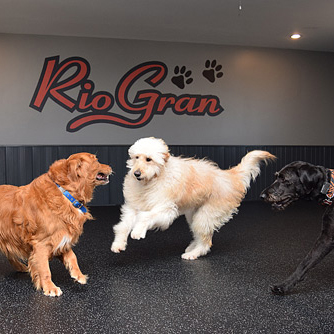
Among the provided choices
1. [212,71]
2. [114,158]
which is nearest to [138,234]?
[114,158]

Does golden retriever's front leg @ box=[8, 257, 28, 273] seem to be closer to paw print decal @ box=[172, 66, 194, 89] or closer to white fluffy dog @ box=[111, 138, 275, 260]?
white fluffy dog @ box=[111, 138, 275, 260]

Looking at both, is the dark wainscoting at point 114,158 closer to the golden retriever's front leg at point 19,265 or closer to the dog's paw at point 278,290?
the golden retriever's front leg at point 19,265

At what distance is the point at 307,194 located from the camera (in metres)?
2.42

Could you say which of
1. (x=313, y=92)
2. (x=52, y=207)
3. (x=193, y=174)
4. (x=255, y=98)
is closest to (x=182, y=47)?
(x=255, y=98)

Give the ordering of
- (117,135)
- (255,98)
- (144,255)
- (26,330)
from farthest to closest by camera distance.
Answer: (255,98) → (117,135) → (144,255) → (26,330)

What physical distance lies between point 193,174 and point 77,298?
129cm

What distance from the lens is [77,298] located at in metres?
2.45

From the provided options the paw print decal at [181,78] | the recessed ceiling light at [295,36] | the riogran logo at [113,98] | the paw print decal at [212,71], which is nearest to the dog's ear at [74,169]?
the riogran logo at [113,98]

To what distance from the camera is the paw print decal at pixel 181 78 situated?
651cm

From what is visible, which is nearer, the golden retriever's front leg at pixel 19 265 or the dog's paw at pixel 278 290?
the dog's paw at pixel 278 290

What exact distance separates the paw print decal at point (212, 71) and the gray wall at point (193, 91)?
58mm

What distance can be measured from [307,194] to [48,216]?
151cm

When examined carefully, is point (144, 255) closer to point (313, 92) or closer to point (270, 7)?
point (270, 7)

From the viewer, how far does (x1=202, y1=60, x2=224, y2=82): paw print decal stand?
662 centimetres
